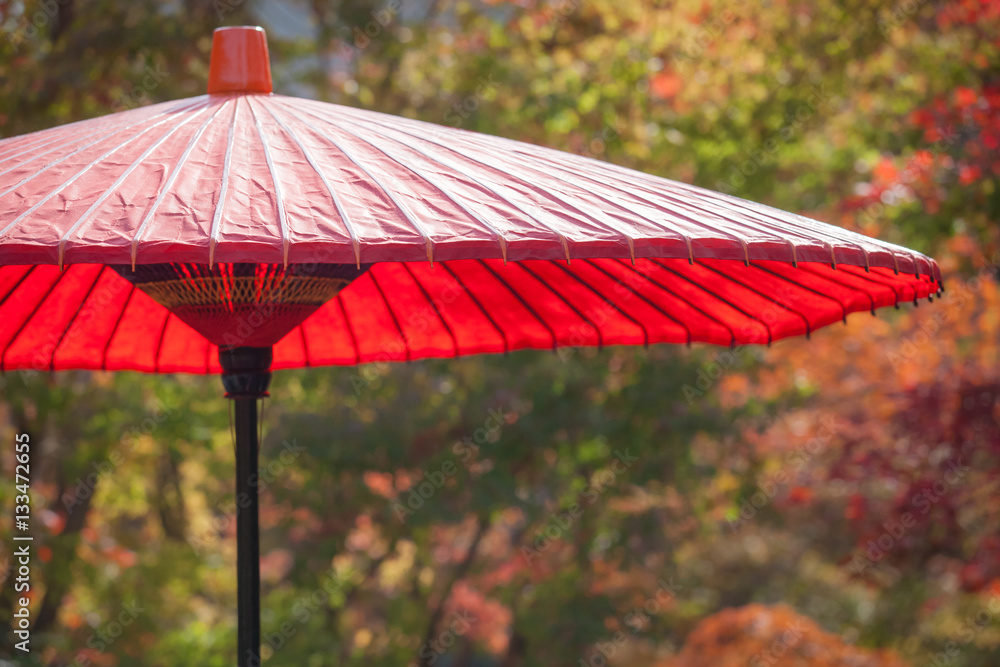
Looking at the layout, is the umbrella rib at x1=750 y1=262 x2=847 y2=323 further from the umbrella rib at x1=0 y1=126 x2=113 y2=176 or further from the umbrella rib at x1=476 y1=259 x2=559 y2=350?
the umbrella rib at x1=0 y1=126 x2=113 y2=176

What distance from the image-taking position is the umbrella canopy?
1.20m

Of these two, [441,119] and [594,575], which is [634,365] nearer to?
[594,575]

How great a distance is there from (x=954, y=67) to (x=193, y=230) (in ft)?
16.6

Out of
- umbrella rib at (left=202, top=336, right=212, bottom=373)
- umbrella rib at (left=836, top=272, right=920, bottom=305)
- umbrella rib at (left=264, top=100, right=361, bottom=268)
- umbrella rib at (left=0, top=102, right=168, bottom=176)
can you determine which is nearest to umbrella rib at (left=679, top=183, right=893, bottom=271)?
umbrella rib at (left=836, top=272, right=920, bottom=305)

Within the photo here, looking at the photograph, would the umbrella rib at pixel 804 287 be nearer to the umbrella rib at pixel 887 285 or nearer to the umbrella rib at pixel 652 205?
Answer: the umbrella rib at pixel 887 285

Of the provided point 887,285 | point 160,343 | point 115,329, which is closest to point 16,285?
point 115,329

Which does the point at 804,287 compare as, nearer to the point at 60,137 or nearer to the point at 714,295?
the point at 714,295

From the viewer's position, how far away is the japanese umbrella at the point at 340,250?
121 cm

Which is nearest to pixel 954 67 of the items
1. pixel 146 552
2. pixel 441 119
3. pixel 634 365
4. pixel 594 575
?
pixel 634 365

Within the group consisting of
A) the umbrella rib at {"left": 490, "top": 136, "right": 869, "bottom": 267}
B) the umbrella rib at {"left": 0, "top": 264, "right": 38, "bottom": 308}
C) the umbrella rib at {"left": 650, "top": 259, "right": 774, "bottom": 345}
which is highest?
the umbrella rib at {"left": 490, "top": 136, "right": 869, "bottom": 267}

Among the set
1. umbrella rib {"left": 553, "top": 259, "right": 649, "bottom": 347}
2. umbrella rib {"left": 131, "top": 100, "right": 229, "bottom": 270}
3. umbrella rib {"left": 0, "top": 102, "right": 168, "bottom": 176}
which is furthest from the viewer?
umbrella rib {"left": 553, "top": 259, "right": 649, "bottom": 347}

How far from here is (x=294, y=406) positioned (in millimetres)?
5570

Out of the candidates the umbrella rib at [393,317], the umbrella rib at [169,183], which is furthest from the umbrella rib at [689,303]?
the umbrella rib at [169,183]

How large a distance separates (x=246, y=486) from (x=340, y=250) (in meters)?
0.95
